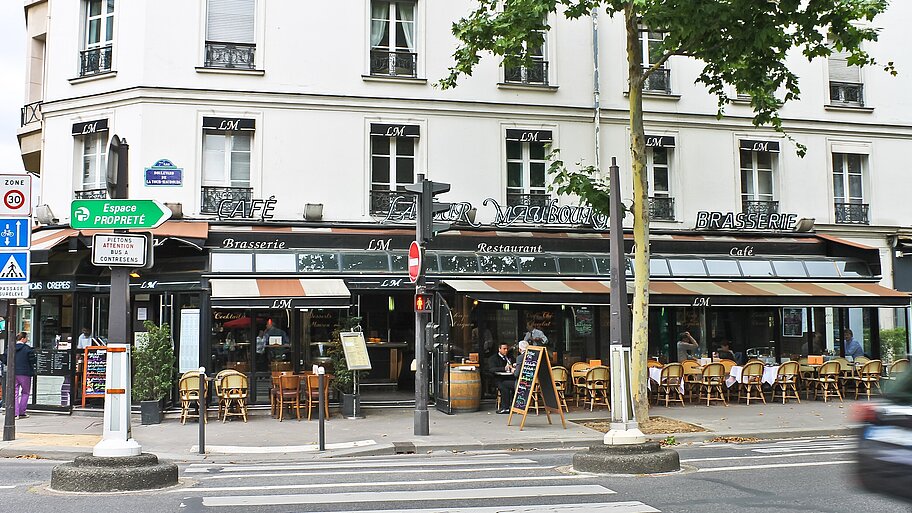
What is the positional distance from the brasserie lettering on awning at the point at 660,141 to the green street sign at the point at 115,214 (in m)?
14.4

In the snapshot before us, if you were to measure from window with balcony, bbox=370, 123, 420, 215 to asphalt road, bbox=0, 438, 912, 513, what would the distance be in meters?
8.85

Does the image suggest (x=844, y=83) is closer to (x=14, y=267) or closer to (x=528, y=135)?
(x=528, y=135)

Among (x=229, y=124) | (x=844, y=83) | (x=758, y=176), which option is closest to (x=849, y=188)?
(x=758, y=176)

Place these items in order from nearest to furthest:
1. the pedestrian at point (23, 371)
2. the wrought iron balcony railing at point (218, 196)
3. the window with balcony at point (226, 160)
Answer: the pedestrian at point (23, 371), the wrought iron balcony railing at point (218, 196), the window with balcony at point (226, 160)

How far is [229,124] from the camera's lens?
18.7m

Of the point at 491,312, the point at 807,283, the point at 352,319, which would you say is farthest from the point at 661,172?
the point at 352,319

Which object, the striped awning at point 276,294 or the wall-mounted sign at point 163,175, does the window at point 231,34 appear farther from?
the wall-mounted sign at point 163,175

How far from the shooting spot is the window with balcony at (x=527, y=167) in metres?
20.2

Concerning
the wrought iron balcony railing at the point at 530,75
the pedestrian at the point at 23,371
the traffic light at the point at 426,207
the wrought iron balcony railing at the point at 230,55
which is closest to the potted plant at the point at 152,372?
the pedestrian at the point at 23,371

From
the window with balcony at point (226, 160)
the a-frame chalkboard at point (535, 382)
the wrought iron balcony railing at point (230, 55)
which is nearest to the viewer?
the a-frame chalkboard at point (535, 382)

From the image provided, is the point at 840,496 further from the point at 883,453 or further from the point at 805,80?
the point at 805,80

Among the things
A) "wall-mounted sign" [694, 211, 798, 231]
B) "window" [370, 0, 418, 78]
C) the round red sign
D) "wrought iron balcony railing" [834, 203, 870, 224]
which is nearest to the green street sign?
the round red sign

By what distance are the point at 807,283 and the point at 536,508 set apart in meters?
15.2

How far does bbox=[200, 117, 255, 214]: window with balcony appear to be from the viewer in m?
18.5
